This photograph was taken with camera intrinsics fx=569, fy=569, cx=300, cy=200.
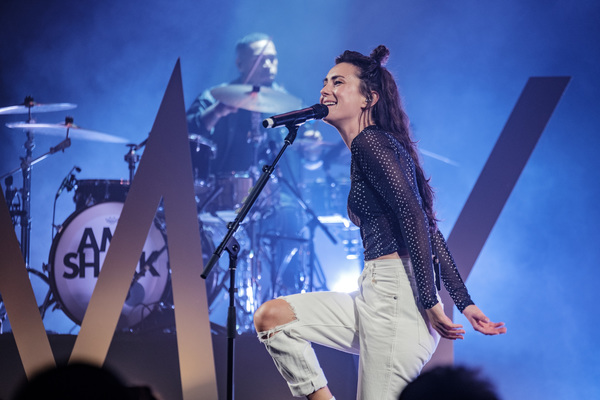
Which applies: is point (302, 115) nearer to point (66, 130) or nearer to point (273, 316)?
point (273, 316)

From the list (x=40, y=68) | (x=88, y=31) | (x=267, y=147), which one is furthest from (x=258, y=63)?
(x=40, y=68)

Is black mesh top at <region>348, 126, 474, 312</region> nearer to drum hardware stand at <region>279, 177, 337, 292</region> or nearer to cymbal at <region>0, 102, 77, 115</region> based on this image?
drum hardware stand at <region>279, 177, 337, 292</region>

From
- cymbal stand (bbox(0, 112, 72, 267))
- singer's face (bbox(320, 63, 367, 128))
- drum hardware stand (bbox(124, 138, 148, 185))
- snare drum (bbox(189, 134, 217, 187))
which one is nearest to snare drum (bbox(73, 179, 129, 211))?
drum hardware stand (bbox(124, 138, 148, 185))

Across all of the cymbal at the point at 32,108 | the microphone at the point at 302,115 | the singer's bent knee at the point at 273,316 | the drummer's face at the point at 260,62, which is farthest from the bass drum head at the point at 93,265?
the microphone at the point at 302,115

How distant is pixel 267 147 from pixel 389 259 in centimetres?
375

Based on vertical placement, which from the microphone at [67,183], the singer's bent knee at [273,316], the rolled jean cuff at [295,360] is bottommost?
the microphone at [67,183]

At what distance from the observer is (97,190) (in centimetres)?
521

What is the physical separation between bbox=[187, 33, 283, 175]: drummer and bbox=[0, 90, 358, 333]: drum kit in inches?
6.1

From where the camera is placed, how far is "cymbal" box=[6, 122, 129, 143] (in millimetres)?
5113

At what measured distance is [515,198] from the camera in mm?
4723

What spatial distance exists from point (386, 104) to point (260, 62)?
343 centimetres

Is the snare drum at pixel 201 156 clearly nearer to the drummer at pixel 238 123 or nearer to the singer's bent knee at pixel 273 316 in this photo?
the drummer at pixel 238 123

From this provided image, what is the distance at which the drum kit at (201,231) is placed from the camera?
4.86m

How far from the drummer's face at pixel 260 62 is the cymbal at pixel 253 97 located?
0.87 ft
